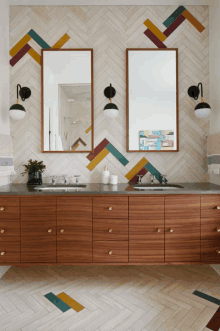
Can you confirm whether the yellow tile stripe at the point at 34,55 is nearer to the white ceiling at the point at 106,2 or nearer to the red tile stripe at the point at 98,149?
the white ceiling at the point at 106,2

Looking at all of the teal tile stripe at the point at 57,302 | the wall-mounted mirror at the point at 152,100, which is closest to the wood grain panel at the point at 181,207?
the wall-mounted mirror at the point at 152,100

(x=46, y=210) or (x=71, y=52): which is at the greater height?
(x=71, y=52)

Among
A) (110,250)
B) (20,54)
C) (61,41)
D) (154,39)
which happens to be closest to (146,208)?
(110,250)

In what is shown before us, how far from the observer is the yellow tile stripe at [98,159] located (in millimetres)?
2357

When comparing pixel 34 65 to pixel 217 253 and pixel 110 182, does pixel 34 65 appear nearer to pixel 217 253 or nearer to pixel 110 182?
pixel 110 182

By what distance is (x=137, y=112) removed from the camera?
234cm

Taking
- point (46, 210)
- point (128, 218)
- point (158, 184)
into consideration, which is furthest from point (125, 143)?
point (46, 210)

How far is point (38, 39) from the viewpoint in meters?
2.33

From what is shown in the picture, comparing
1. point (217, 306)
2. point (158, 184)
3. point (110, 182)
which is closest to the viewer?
point (217, 306)

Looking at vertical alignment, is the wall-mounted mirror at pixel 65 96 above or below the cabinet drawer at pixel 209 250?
above

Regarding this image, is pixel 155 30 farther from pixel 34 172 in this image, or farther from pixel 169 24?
pixel 34 172

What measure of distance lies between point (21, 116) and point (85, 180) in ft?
3.21

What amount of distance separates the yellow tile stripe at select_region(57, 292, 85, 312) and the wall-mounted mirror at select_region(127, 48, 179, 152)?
154cm

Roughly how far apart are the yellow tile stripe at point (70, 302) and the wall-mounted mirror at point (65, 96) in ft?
4.59
